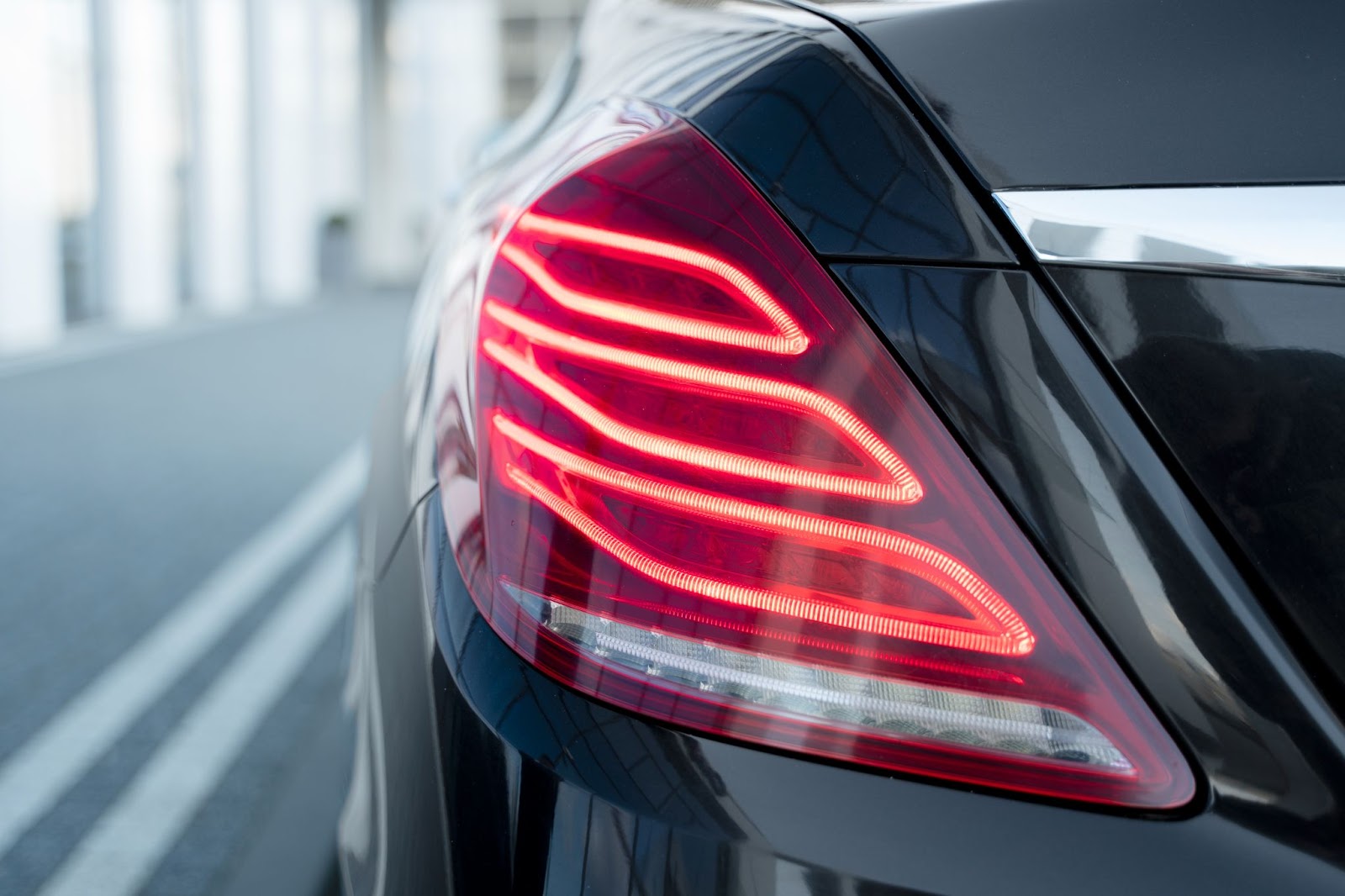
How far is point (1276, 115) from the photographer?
2.45ft

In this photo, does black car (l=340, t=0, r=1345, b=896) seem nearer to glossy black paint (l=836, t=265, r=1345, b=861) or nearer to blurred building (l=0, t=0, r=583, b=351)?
glossy black paint (l=836, t=265, r=1345, b=861)

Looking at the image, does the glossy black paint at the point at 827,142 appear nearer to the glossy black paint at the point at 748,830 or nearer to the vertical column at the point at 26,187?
the glossy black paint at the point at 748,830

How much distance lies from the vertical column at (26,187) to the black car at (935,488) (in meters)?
9.55

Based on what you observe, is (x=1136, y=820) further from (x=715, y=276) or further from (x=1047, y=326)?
(x=715, y=276)

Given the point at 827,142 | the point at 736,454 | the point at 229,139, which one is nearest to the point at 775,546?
the point at 736,454

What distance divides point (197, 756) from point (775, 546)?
7.57ft

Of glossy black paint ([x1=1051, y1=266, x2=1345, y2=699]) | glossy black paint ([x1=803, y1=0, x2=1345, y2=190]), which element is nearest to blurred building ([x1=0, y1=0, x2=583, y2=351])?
glossy black paint ([x1=803, y1=0, x2=1345, y2=190])

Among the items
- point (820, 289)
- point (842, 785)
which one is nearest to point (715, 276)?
point (820, 289)

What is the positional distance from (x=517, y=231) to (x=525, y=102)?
22.9m

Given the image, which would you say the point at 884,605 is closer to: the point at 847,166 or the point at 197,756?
the point at 847,166

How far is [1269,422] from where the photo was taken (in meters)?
0.74

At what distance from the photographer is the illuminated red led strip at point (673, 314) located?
0.81 m

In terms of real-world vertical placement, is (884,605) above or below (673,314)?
below

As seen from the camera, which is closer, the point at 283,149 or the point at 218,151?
the point at 218,151
